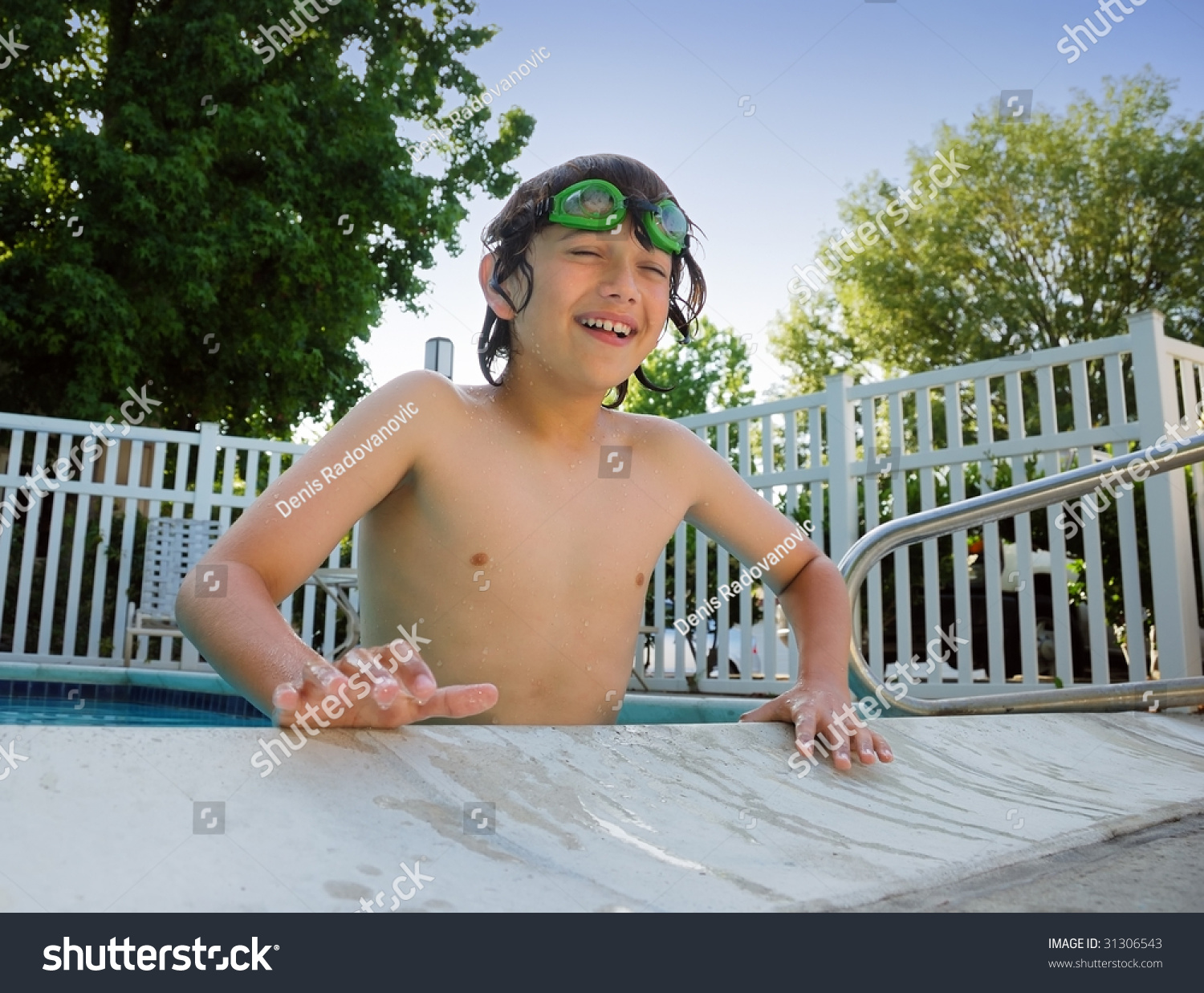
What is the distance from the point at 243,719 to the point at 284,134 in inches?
359

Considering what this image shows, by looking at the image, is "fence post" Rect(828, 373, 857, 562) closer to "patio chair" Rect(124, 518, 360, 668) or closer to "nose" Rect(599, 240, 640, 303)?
"patio chair" Rect(124, 518, 360, 668)

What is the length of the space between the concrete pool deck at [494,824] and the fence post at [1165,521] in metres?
3.33

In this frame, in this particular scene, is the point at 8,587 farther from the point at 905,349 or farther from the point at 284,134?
the point at 905,349

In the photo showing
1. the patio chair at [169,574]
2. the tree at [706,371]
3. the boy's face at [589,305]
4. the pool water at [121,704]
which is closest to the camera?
the boy's face at [589,305]

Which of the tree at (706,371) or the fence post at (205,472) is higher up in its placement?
the tree at (706,371)

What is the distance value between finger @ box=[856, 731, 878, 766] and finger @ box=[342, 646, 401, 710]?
3.23ft

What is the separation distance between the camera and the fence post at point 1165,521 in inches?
189

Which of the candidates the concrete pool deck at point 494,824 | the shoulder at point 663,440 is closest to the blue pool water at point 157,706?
the shoulder at point 663,440

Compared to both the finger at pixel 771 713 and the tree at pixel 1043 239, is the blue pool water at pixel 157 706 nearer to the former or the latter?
the finger at pixel 771 713

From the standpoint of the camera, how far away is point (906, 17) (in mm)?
16672

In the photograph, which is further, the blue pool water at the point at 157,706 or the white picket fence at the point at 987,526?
the blue pool water at the point at 157,706

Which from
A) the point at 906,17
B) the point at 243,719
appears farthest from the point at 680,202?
the point at 906,17

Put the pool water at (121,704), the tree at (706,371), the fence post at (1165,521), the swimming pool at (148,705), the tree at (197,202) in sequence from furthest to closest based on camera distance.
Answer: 1. the tree at (706,371)
2. the tree at (197,202)
3. the pool water at (121,704)
4. the swimming pool at (148,705)
5. the fence post at (1165,521)

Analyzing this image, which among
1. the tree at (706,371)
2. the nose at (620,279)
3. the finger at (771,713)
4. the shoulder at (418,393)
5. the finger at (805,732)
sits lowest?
the finger at (805,732)
